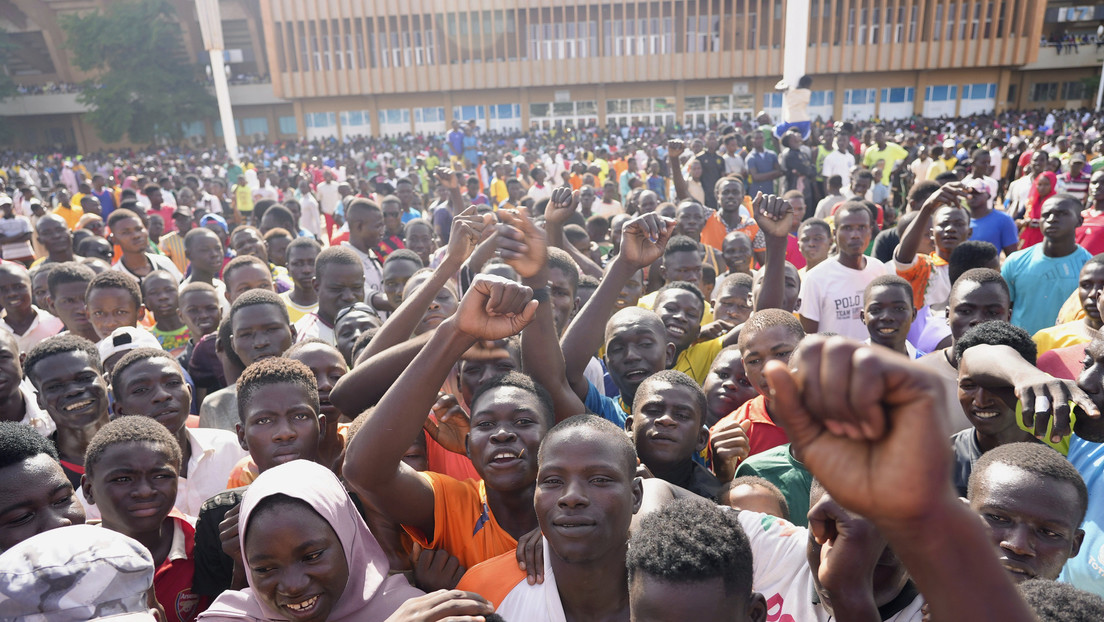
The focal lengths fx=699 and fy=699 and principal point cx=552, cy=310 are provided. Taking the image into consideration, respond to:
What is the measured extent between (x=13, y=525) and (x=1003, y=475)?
2.74m

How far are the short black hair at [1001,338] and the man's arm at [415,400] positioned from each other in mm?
1705

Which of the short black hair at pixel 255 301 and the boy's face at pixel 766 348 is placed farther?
the short black hair at pixel 255 301

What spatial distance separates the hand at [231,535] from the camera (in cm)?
196

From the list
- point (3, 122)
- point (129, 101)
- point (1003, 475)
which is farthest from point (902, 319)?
point (3, 122)

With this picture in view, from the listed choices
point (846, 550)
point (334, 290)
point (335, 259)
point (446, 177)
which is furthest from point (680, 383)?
point (446, 177)

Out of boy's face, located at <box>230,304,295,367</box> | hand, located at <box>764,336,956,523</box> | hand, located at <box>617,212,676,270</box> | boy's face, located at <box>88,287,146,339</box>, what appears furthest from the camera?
boy's face, located at <box>88,287,146,339</box>

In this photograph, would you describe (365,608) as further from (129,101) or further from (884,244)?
(129,101)

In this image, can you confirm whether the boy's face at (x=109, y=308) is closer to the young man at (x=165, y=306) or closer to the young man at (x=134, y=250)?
the young man at (x=165, y=306)

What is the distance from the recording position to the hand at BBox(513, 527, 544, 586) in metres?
1.95

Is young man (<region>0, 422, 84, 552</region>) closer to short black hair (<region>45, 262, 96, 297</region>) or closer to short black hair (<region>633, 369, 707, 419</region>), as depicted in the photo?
short black hair (<region>633, 369, 707, 419</region>)

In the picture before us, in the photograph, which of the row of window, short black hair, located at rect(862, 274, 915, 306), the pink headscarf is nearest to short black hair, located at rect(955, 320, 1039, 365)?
short black hair, located at rect(862, 274, 915, 306)

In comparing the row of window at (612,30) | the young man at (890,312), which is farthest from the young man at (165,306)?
the row of window at (612,30)

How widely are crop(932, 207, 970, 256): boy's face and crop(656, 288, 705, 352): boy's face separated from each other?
216 cm

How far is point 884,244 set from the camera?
18.3 feet
